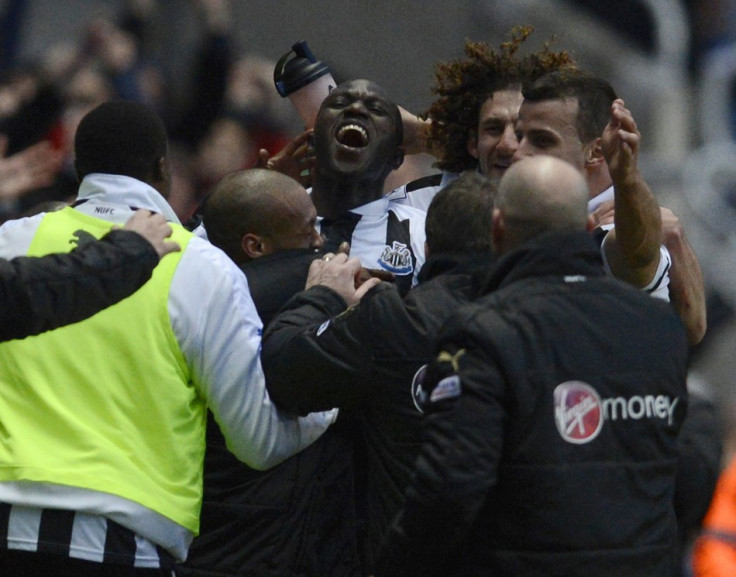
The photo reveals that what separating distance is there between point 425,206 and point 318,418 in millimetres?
1347

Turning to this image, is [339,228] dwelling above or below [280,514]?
above

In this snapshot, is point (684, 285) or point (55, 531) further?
point (684, 285)

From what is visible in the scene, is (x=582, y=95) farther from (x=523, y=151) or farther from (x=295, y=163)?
(x=295, y=163)

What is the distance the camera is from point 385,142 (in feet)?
15.9

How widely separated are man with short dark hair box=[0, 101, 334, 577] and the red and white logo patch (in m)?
0.95

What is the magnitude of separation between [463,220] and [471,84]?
1616 millimetres

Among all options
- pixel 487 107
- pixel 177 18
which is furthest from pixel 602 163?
pixel 177 18

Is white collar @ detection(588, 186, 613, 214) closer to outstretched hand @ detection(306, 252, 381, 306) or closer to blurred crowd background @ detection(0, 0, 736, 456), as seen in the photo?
outstretched hand @ detection(306, 252, 381, 306)

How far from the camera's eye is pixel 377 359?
3590mm

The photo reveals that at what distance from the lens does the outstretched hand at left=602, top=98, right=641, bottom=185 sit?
3.69m

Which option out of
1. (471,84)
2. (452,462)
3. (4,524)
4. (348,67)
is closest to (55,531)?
(4,524)

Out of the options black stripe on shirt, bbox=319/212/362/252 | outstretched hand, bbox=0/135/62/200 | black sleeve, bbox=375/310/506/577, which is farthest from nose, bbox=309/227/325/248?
outstretched hand, bbox=0/135/62/200

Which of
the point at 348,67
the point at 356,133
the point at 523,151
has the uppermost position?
the point at 523,151

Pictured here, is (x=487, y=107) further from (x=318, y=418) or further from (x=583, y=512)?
(x=583, y=512)
